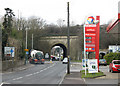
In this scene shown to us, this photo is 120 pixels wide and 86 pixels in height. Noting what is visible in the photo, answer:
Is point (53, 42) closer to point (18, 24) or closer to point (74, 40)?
point (74, 40)

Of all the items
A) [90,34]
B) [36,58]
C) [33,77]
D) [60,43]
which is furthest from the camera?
[60,43]

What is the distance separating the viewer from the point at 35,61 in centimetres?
5641

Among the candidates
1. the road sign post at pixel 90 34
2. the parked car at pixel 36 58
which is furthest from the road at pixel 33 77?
the parked car at pixel 36 58

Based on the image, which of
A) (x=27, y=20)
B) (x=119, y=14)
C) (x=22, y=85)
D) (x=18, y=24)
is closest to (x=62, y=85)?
(x=22, y=85)

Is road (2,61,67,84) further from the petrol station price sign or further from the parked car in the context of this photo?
the parked car

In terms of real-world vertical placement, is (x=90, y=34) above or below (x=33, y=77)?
above

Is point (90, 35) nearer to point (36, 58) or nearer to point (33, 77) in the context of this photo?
point (33, 77)

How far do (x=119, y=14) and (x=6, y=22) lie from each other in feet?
90.7

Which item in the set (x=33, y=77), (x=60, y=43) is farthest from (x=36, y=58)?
(x=33, y=77)

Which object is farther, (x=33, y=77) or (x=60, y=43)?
(x=60, y=43)

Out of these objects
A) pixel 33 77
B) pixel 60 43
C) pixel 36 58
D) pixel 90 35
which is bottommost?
pixel 33 77

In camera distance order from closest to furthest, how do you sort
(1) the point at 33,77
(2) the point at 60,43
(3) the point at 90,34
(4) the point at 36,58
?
1. (1) the point at 33,77
2. (3) the point at 90,34
3. (4) the point at 36,58
4. (2) the point at 60,43

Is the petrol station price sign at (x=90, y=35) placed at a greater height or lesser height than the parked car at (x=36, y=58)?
greater

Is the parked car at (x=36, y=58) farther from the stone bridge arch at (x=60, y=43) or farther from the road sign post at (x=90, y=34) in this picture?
the road sign post at (x=90, y=34)
